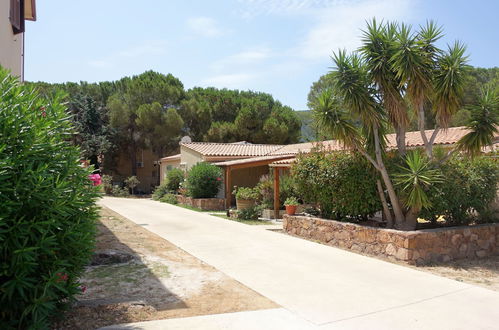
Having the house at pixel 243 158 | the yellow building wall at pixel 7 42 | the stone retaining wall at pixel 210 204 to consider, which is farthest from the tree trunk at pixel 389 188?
the stone retaining wall at pixel 210 204

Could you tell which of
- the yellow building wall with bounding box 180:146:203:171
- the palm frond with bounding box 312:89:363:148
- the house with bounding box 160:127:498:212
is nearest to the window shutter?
the palm frond with bounding box 312:89:363:148

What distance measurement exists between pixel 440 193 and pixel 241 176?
548 inches

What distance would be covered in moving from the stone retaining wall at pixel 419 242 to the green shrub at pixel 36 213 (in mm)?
6417

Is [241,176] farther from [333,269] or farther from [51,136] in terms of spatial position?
[51,136]

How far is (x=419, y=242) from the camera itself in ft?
27.2

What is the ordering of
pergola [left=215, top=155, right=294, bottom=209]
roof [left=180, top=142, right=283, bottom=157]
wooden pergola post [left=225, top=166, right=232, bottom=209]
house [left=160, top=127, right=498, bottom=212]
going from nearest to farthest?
house [left=160, top=127, right=498, bottom=212], pergola [left=215, top=155, right=294, bottom=209], wooden pergola post [left=225, top=166, right=232, bottom=209], roof [left=180, top=142, right=283, bottom=157]

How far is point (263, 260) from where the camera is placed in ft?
27.9

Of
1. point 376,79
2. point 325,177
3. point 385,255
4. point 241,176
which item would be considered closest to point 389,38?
point 376,79

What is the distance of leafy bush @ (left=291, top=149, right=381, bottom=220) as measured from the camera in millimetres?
10047

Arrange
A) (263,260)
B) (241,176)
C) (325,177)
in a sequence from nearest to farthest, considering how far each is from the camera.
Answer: (263,260)
(325,177)
(241,176)

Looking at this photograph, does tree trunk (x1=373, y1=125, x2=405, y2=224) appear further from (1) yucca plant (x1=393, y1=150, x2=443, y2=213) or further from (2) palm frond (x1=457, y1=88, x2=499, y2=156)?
(2) palm frond (x1=457, y1=88, x2=499, y2=156)

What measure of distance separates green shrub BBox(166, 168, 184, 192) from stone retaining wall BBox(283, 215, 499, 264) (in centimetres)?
1647

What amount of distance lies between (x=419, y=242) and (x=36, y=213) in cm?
721

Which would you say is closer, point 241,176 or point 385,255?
point 385,255
